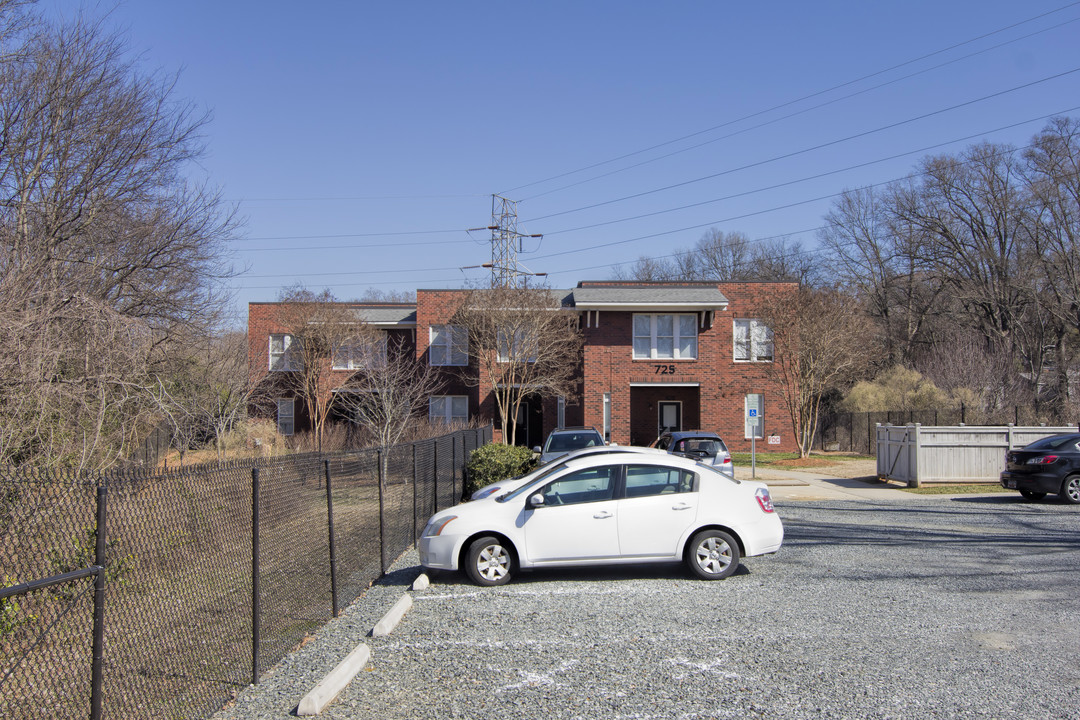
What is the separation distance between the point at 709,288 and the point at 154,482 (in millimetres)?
30225

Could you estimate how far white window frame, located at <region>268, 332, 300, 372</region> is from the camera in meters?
34.0

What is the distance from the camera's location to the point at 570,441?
749 inches

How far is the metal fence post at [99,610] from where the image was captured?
4.14 meters

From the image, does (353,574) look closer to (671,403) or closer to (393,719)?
(393,719)

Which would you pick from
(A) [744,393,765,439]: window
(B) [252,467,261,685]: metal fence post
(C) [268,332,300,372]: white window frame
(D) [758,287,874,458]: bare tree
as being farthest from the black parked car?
(C) [268,332,300,372]: white window frame

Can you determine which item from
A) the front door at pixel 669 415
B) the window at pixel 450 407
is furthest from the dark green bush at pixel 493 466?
the front door at pixel 669 415

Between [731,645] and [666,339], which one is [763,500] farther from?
[666,339]

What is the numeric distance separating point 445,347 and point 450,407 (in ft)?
8.58

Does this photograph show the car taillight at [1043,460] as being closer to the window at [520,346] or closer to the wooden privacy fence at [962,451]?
the wooden privacy fence at [962,451]

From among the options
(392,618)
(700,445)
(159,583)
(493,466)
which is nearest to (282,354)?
(493,466)

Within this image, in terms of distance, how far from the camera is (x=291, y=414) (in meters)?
35.3

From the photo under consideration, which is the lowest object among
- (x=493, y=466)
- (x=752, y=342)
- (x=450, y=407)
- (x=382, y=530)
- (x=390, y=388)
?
(x=382, y=530)

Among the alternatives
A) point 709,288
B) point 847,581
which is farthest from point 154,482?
point 709,288

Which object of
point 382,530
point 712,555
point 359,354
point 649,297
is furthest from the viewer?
point 359,354
